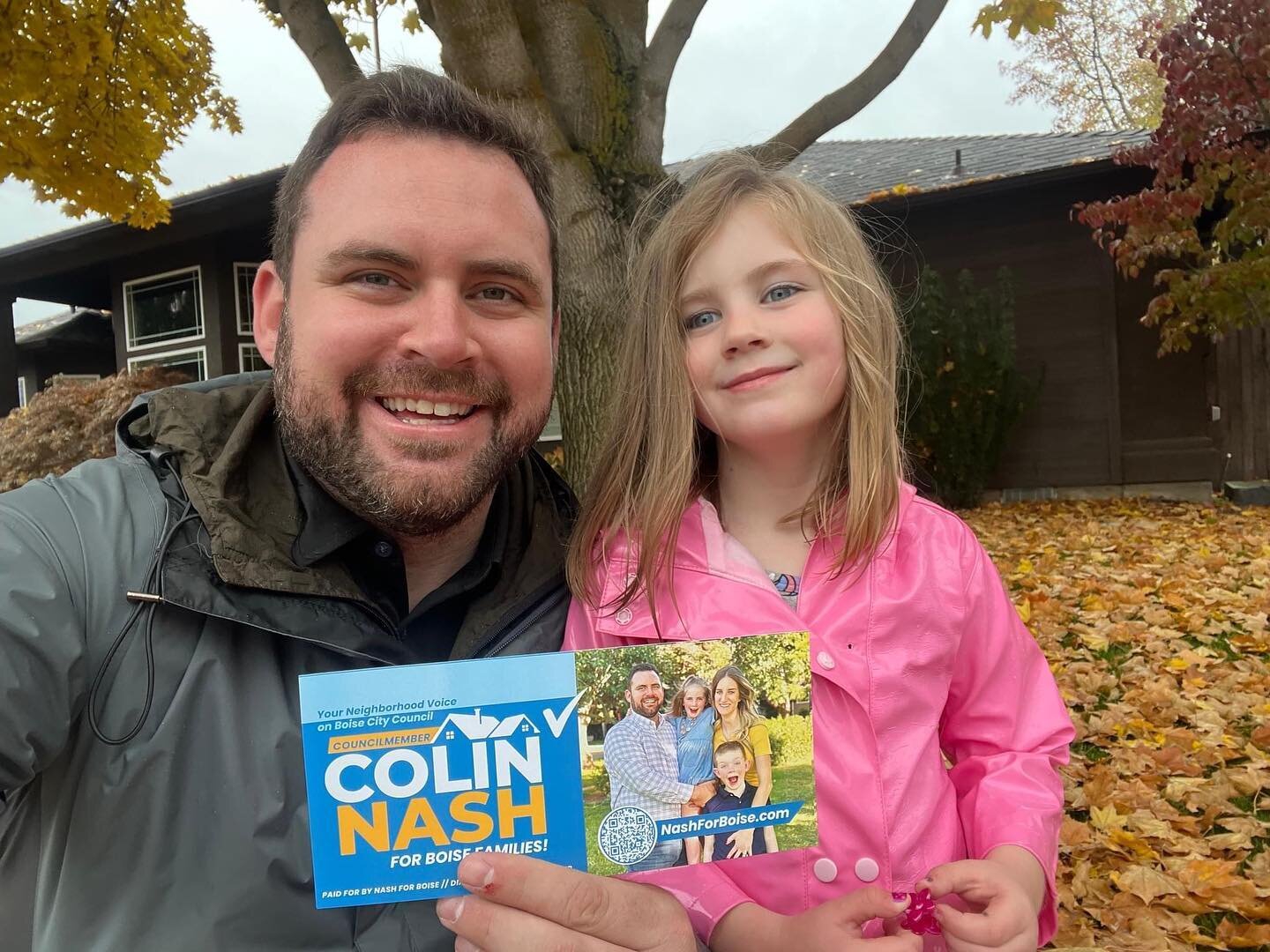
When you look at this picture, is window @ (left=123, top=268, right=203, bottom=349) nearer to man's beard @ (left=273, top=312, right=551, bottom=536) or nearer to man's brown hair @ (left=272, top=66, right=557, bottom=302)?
man's brown hair @ (left=272, top=66, right=557, bottom=302)

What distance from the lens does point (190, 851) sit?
1282 millimetres

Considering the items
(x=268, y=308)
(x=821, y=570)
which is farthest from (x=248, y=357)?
(x=821, y=570)

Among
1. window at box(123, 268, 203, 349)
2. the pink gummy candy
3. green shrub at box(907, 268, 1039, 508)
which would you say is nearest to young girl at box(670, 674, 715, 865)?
the pink gummy candy

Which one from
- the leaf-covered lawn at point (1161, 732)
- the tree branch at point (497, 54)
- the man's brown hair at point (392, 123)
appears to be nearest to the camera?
the man's brown hair at point (392, 123)

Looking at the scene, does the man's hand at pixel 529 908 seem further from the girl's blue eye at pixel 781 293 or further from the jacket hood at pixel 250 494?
the girl's blue eye at pixel 781 293

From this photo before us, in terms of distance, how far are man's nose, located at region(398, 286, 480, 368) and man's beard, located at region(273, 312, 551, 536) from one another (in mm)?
25

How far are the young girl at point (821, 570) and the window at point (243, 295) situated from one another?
1134 cm

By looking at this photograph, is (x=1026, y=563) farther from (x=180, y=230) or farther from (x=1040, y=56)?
(x=1040, y=56)

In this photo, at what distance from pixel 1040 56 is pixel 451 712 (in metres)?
33.4

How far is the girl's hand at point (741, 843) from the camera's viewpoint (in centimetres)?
124

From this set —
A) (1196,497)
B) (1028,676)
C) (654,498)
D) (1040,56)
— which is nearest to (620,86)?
(654,498)

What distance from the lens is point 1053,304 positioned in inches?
411

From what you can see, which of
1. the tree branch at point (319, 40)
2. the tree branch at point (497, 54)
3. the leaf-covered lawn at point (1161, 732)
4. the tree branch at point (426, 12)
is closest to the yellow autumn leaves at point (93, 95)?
the tree branch at point (319, 40)

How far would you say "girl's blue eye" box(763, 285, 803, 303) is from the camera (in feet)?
5.79
